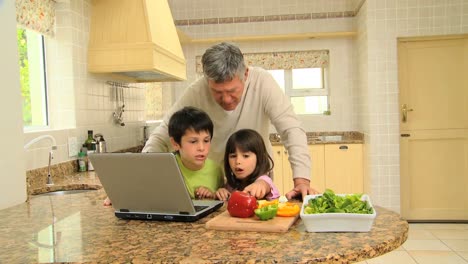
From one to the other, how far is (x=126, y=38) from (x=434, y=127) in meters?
3.29

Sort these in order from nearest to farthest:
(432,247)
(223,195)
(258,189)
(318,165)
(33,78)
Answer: (258,189) < (223,195) < (33,78) < (432,247) < (318,165)

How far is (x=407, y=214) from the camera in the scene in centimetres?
473

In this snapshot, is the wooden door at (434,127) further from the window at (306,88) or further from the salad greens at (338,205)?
the salad greens at (338,205)

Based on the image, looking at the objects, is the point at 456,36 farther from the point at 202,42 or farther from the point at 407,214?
the point at 202,42

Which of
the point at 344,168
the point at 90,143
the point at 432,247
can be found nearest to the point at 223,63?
the point at 90,143

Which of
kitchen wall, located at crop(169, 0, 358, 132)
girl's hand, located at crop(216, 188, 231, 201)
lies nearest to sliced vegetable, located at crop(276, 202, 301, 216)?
girl's hand, located at crop(216, 188, 231, 201)

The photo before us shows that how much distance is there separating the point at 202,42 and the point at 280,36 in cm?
96

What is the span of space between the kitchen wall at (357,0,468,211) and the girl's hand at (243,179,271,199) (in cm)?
325

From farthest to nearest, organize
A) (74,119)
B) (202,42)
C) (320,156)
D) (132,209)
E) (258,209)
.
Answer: (202,42) → (320,156) → (74,119) → (132,209) → (258,209)

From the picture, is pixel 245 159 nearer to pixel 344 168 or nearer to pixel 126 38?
pixel 126 38

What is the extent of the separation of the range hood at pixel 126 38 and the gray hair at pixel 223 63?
5.06 feet

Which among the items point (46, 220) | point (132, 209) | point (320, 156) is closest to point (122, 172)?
point (132, 209)

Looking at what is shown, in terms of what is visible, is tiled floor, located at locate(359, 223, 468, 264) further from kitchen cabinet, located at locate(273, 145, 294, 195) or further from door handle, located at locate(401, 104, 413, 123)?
kitchen cabinet, located at locate(273, 145, 294, 195)

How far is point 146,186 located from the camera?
4.32ft
